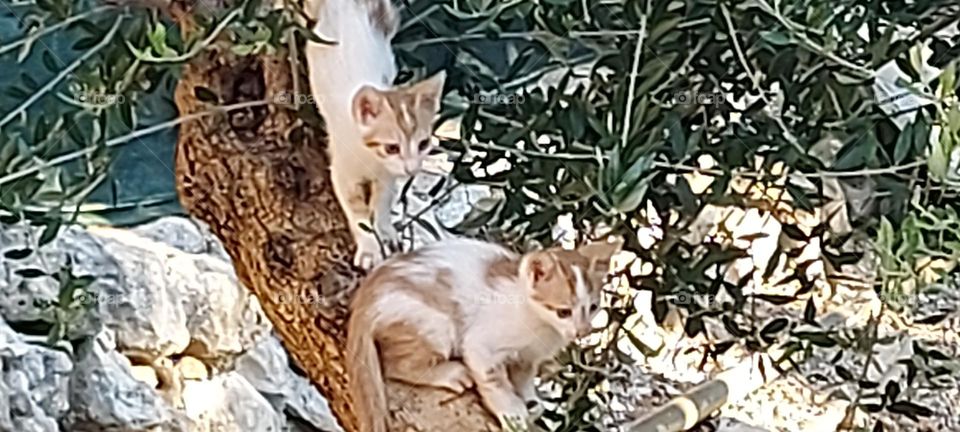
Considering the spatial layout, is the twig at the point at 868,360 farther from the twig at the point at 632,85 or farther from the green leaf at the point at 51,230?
the green leaf at the point at 51,230

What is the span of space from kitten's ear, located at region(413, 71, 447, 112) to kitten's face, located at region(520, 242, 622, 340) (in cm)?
11

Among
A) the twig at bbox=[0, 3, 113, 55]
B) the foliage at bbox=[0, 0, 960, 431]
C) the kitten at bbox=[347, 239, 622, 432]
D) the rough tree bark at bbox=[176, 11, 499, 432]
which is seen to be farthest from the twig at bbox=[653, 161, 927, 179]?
the twig at bbox=[0, 3, 113, 55]

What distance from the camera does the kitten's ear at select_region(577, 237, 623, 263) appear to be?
0.69 meters

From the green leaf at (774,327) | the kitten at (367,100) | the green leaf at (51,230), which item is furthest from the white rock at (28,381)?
the green leaf at (774,327)

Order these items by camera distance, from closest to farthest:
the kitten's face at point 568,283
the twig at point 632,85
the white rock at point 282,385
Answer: the twig at point 632,85 < the kitten's face at point 568,283 < the white rock at point 282,385

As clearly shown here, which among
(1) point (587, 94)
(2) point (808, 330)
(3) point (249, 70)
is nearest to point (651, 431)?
(2) point (808, 330)

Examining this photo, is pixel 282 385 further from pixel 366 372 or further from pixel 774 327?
pixel 774 327

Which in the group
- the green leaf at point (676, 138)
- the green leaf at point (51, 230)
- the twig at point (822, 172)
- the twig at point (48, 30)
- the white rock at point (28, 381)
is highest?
the twig at point (48, 30)

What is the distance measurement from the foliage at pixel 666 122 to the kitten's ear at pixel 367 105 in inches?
1.6

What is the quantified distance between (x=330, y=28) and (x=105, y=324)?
24 centimetres

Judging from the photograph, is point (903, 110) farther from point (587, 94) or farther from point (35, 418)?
point (35, 418)

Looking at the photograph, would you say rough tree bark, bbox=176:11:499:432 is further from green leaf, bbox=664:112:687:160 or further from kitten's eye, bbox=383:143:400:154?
green leaf, bbox=664:112:687:160

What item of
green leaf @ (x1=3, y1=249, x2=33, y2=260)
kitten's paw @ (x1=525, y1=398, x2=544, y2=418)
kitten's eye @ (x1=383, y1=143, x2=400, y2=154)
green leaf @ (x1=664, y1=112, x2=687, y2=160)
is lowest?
kitten's paw @ (x1=525, y1=398, x2=544, y2=418)

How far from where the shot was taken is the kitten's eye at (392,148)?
0.72m
